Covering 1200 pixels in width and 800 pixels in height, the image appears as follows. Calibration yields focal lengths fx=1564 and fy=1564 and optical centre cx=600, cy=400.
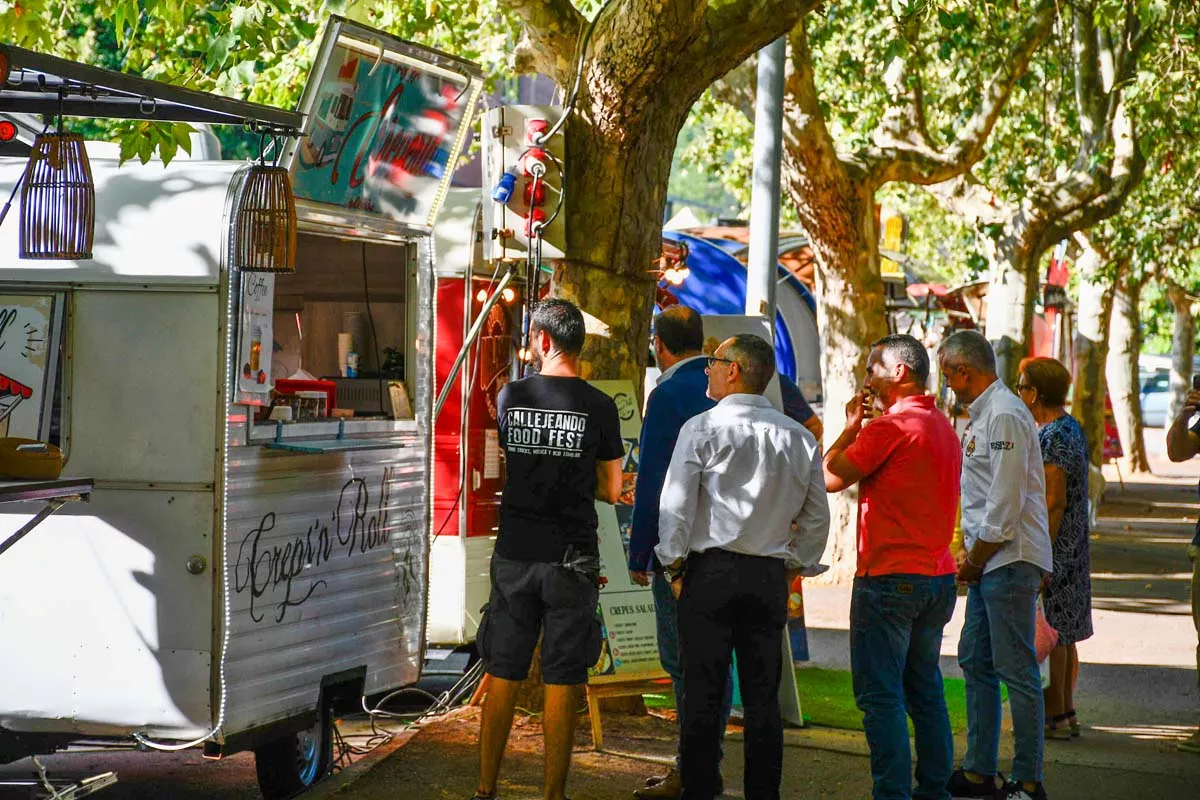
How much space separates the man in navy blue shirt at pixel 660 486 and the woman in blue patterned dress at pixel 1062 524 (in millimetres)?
1882

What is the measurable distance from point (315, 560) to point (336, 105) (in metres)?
1.99

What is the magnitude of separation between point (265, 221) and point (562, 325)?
4.12 ft

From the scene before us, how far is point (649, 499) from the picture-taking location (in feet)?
21.7

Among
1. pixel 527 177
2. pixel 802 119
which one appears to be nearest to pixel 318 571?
pixel 527 177

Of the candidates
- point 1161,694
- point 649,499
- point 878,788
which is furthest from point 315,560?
point 1161,694

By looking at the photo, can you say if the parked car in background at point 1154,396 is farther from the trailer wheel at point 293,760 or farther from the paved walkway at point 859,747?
the trailer wheel at point 293,760

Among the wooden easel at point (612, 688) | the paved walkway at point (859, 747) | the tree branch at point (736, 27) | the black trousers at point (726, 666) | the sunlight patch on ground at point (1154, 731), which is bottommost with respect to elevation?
the sunlight patch on ground at point (1154, 731)

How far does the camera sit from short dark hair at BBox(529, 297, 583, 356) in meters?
6.41

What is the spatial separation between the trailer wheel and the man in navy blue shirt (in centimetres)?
148

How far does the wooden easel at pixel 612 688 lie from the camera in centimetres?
767

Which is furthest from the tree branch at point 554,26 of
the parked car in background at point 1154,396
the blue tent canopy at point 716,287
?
the parked car in background at point 1154,396

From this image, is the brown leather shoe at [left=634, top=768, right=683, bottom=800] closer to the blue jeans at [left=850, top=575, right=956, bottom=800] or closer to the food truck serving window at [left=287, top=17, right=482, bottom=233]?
the blue jeans at [left=850, top=575, right=956, bottom=800]

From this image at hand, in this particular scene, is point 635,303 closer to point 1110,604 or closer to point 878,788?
point 878,788

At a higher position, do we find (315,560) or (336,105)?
(336,105)
